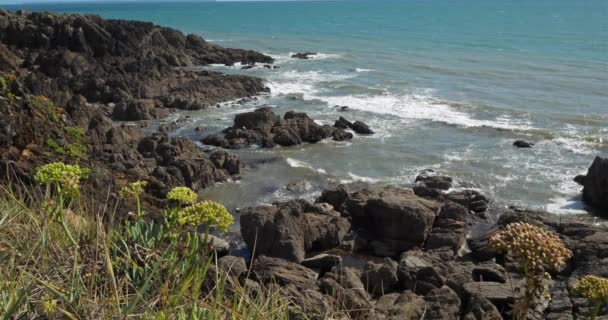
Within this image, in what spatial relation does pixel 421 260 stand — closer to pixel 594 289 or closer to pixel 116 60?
pixel 594 289

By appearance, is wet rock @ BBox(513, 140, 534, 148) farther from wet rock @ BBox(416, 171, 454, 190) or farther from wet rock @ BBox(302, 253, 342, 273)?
wet rock @ BBox(302, 253, 342, 273)

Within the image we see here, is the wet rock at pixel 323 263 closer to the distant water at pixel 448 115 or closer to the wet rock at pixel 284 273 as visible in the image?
the wet rock at pixel 284 273

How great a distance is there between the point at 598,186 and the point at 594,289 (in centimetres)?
1761

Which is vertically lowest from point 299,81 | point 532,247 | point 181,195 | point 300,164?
point 300,164

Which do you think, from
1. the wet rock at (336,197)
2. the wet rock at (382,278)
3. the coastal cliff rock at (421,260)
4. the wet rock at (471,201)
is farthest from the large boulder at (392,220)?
the wet rock at (382,278)

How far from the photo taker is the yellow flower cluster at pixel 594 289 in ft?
12.3

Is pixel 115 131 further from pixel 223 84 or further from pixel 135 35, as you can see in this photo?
pixel 135 35

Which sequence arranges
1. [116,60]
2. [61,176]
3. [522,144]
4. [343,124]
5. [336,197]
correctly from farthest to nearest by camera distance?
1. [116,60]
2. [343,124]
3. [522,144]
4. [336,197]
5. [61,176]

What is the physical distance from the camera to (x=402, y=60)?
55219mm

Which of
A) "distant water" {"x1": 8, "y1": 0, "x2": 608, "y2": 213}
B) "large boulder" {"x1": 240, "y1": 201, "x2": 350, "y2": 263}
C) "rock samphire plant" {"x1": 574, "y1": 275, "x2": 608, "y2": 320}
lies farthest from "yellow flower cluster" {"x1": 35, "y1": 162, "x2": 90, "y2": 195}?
"distant water" {"x1": 8, "y1": 0, "x2": 608, "y2": 213}

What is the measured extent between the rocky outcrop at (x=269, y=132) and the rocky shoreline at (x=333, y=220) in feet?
0.20

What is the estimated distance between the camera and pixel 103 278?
3.95 metres

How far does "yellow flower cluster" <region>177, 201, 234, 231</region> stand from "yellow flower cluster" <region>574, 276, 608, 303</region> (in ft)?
8.00

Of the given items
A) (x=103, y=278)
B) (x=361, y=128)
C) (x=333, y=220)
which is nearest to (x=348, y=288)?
(x=333, y=220)
